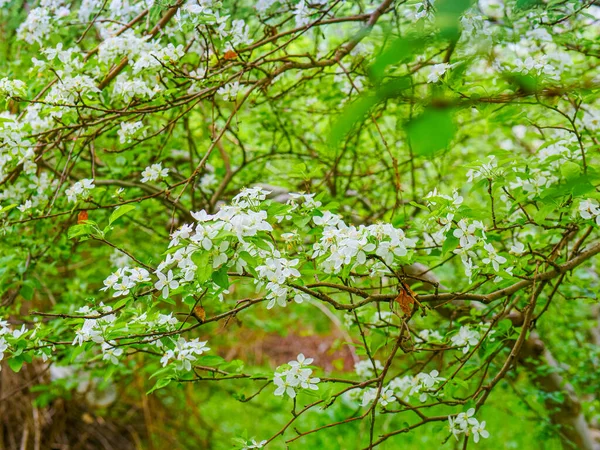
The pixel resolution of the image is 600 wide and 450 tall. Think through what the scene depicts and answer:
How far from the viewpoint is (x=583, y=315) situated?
4352 millimetres

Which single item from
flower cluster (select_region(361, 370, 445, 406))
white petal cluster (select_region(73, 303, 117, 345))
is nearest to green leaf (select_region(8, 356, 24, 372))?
white petal cluster (select_region(73, 303, 117, 345))

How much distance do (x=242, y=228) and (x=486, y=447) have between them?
4491mm

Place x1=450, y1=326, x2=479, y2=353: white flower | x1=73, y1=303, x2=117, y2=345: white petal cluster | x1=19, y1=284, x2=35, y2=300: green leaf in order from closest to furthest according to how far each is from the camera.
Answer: x1=73, y1=303, x2=117, y2=345: white petal cluster → x1=450, y1=326, x2=479, y2=353: white flower → x1=19, y1=284, x2=35, y2=300: green leaf

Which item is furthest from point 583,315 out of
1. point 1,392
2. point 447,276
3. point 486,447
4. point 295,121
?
point 1,392

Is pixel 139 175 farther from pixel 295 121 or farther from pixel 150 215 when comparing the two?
pixel 295 121

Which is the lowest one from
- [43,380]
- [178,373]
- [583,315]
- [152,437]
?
[178,373]

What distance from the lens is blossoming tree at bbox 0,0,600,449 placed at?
1.26m

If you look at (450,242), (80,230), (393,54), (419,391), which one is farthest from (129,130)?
(393,54)

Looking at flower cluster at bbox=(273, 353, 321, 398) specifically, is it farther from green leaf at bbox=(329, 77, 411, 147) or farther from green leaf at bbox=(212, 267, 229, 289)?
green leaf at bbox=(329, 77, 411, 147)

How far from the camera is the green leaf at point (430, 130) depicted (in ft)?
1.40

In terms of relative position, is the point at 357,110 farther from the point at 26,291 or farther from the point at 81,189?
the point at 26,291

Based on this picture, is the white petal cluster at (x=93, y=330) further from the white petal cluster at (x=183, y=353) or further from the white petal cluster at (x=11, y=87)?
the white petal cluster at (x=11, y=87)

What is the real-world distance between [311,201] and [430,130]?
112cm

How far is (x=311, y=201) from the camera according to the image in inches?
61.2
